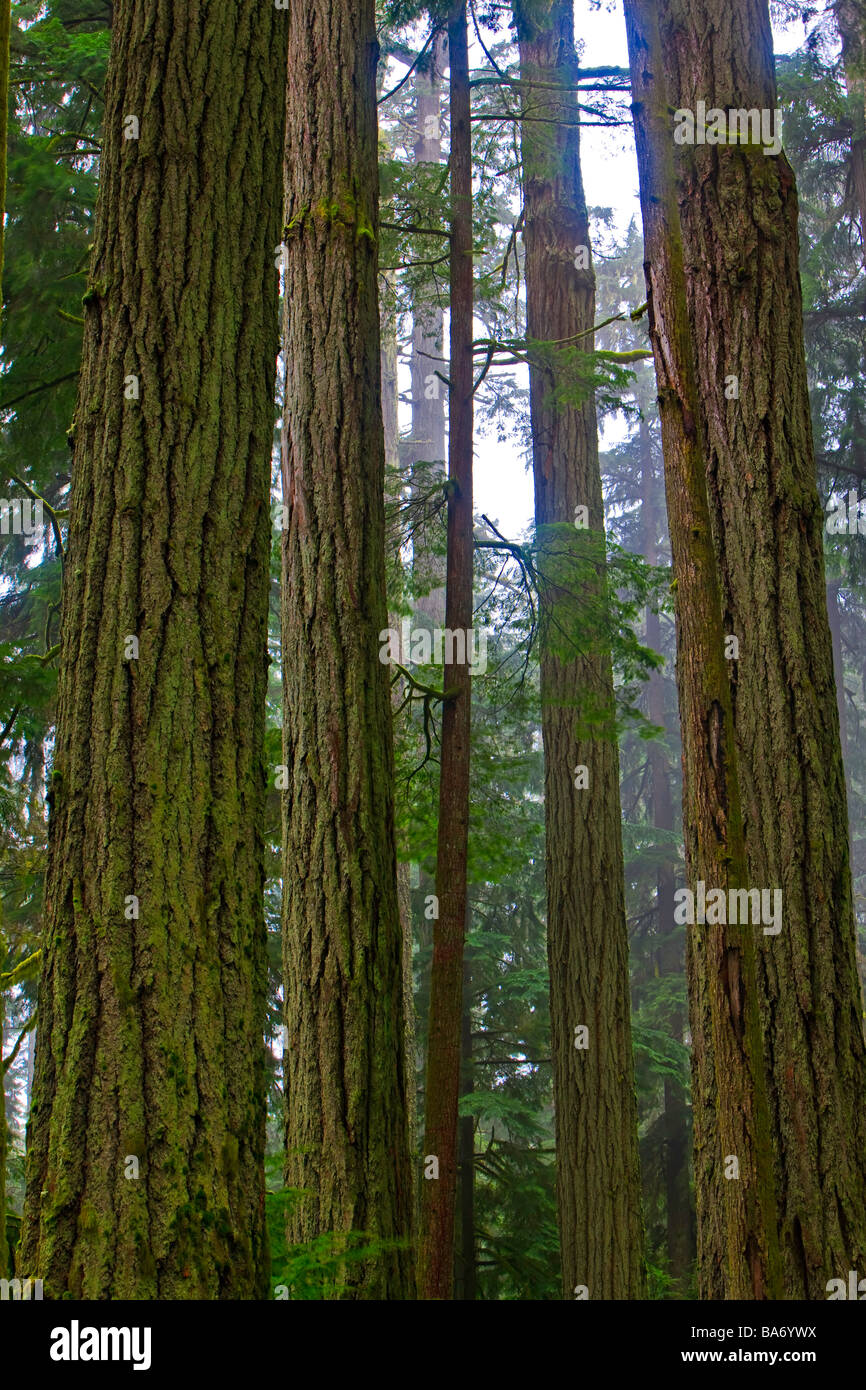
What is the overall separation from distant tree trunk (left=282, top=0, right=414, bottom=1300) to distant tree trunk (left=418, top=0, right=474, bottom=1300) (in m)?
0.93

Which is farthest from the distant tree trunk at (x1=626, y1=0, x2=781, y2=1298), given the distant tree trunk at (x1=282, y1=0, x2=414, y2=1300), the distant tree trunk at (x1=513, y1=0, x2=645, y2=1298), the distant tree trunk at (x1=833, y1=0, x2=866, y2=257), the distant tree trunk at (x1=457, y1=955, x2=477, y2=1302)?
the distant tree trunk at (x1=833, y1=0, x2=866, y2=257)

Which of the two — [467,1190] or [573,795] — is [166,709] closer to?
[573,795]

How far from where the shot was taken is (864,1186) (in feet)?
12.0

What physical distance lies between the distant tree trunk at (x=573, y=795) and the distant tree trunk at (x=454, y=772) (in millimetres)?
777

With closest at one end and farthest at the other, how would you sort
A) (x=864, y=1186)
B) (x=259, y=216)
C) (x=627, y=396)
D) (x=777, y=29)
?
(x=259, y=216), (x=864, y=1186), (x=777, y=29), (x=627, y=396)

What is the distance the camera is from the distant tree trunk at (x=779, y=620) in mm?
3668

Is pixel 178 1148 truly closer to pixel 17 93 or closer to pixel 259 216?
pixel 259 216

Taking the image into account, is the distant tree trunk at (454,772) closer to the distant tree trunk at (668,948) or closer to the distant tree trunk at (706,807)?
the distant tree trunk at (706,807)

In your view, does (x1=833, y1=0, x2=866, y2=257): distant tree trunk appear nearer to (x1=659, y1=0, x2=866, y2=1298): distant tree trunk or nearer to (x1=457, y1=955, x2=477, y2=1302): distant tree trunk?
(x1=659, y1=0, x2=866, y2=1298): distant tree trunk

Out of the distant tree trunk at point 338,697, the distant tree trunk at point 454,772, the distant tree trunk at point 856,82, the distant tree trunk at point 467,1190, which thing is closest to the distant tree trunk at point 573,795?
the distant tree trunk at point 454,772

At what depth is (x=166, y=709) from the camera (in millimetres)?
2607

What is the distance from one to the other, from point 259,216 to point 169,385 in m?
0.61

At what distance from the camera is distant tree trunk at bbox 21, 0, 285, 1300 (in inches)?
93.4

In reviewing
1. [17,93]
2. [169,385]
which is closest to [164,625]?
[169,385]
